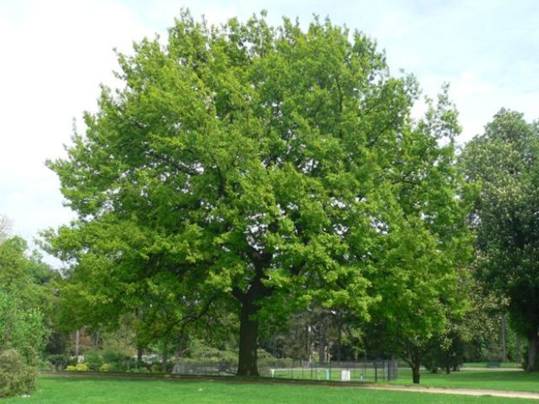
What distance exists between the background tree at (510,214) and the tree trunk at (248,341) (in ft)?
54.0

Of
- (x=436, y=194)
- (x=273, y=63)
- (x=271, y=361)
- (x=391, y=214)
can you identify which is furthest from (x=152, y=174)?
(x=271, y=361)

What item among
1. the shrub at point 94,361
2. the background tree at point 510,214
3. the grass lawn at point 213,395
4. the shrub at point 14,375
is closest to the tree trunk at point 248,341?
the grass lawn at point 213,395

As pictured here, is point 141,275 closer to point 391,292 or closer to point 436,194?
point 391,292

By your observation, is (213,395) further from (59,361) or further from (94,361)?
(59,361)

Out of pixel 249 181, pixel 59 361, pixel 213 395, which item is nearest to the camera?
pixel 213 395

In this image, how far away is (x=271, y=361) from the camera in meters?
48.8

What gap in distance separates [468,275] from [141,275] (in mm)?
20079

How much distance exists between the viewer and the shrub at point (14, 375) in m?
18.8

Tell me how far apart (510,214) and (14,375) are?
2982 cm

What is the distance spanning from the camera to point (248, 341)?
2864cm

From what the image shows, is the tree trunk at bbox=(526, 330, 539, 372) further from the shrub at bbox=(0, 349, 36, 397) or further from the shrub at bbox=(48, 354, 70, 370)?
the shrub at bbox=(0, 349, 36, 397)

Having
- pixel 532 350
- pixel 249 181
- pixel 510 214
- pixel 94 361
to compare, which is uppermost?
pixel 510 214

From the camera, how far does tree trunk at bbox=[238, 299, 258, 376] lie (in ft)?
92.8

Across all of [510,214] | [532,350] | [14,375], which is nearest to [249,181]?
[14,375]
